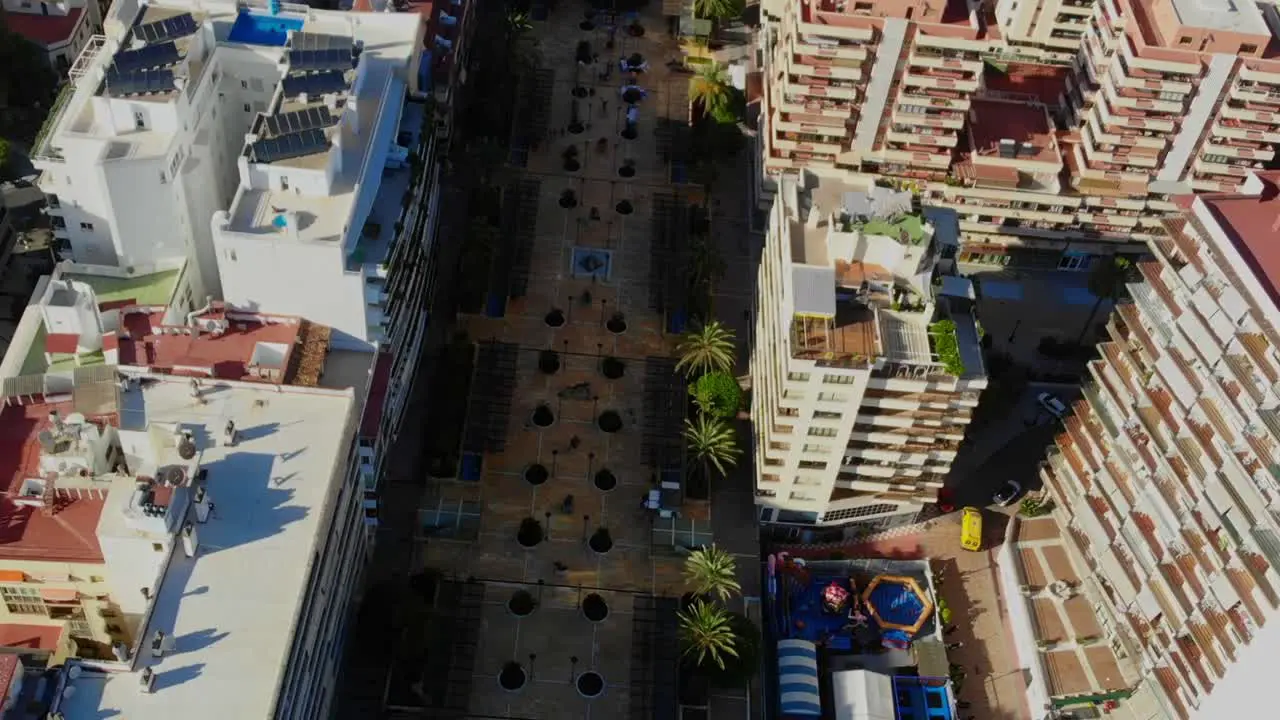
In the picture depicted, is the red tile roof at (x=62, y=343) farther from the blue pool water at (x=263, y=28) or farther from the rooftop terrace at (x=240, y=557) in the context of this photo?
the blue pool water at (x=263, y=28)

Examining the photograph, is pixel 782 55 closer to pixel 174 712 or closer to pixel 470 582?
pixel 470 582

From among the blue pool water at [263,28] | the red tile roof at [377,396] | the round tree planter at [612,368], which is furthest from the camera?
the round tree planter at [612,368]

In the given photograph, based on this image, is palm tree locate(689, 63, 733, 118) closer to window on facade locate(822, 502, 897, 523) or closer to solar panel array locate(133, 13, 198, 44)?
window on facade locate(822, 502, 897, 523)

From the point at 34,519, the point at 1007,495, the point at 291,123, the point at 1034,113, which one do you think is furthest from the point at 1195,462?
the point at 34,519

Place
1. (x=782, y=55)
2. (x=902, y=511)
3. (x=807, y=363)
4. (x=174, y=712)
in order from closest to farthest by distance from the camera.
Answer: (x=174, y=712)
(x=807, y=363)
(x=902, y=511)
(x=782, y=55)

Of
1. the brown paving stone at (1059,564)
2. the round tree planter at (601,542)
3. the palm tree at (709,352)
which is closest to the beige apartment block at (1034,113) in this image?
the palm tree at (709,352)

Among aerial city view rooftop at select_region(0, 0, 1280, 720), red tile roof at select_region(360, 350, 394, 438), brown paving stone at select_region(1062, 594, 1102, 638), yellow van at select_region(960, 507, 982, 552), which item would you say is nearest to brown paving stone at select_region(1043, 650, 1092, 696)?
aerial city view rooftop at select_region(0, 0, 1280, 720)

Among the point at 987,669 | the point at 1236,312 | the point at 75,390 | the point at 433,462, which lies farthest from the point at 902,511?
the point at 75,390
